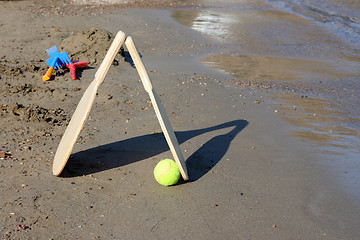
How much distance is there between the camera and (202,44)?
10.7m

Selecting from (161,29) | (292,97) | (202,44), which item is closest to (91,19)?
(161,29)

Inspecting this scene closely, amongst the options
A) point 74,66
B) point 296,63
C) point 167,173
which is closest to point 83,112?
point 167,173

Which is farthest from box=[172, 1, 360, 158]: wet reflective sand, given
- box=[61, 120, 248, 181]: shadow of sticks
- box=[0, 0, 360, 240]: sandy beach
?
box=[61, 120, 248, 181]: shadow of sticks

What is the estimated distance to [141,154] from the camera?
16.2 ft

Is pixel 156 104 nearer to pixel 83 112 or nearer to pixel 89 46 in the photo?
pixel 83 112

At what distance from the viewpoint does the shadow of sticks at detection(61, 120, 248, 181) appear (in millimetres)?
4562

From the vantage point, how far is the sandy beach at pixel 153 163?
368 cm

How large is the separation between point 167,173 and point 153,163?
23.1 inches

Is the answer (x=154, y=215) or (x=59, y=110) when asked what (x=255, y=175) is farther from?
(x=59, y=110)

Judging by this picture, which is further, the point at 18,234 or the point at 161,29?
the point at 161,29

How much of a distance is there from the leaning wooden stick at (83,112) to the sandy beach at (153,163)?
227mm

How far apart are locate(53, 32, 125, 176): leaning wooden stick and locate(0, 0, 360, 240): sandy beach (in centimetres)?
23

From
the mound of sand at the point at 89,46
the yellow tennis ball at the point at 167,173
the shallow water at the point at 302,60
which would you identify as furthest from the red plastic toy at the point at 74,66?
the yellow tennis ball at the point at 167,173

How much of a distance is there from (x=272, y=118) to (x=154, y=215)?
9.93 feet
